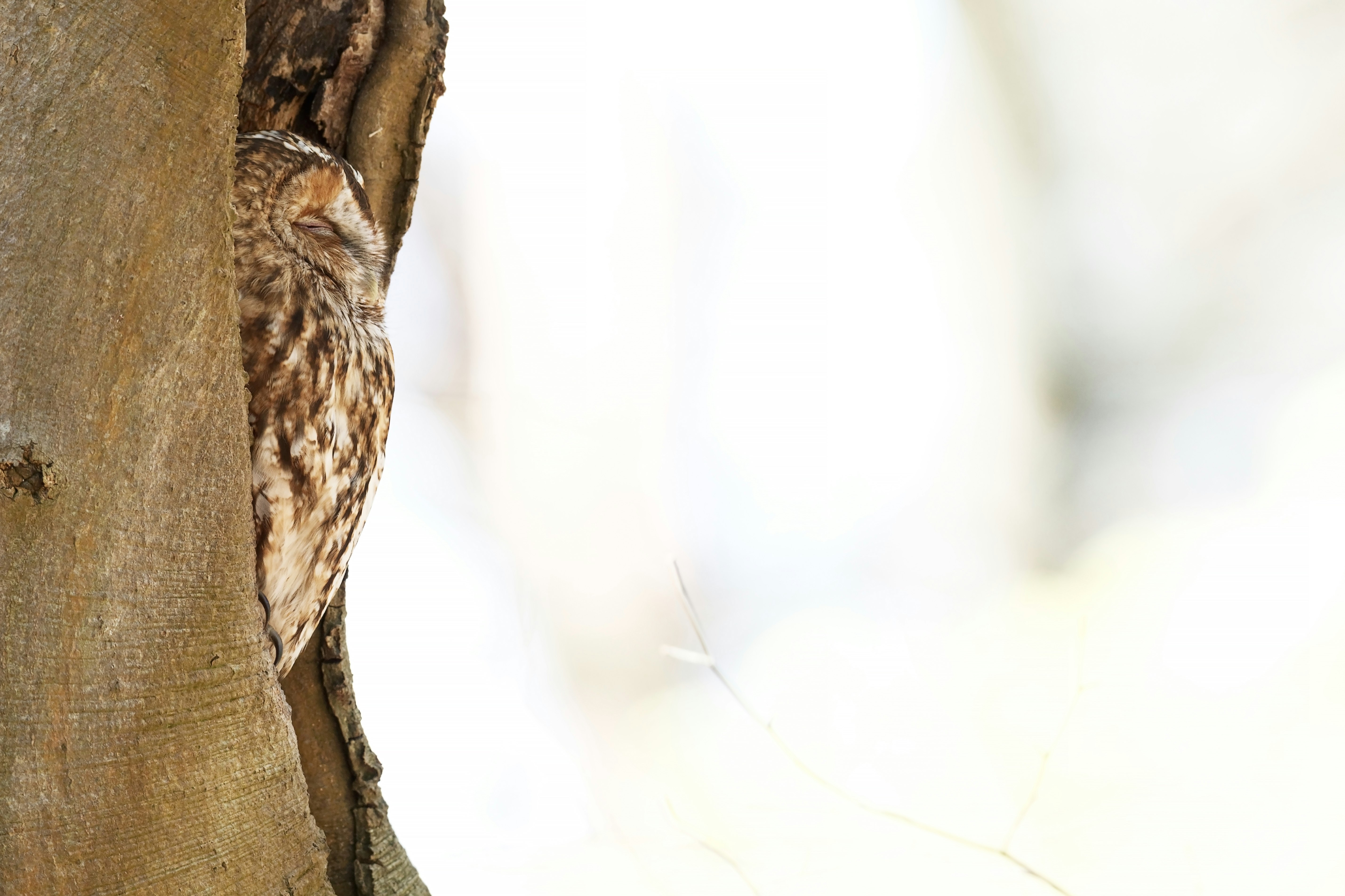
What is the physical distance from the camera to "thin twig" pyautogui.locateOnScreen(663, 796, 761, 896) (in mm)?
1408

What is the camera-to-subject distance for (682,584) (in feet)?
5.63

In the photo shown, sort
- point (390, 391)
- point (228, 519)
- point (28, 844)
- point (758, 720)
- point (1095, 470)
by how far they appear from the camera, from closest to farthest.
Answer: point (28, 844) → point (228, 519) → point (390, 391) → point (758, 720) → point (1095, 470)

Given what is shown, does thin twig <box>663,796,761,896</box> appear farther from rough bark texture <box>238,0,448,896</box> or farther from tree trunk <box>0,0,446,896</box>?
tree trunk <box>0,0,446,896</box>

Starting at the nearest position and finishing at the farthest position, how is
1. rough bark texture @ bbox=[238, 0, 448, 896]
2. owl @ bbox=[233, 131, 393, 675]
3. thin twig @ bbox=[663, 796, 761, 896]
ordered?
owl @ bbox=[233, 131, 393, 675] → rough bark texture @ bbox=[238, 0, 448, 896] → thin twig @ bbox=[663, 796, 761, 896]

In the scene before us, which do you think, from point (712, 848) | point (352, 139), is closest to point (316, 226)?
point (352, 139)

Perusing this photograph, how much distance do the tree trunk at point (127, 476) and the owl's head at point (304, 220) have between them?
0.59ft

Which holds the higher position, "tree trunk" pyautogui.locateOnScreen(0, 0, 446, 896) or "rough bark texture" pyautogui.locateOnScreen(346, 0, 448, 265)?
"rough bark texture" pyautogui.locateOnScreen(346, 0, 448, 265)

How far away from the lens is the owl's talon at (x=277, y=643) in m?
0.97

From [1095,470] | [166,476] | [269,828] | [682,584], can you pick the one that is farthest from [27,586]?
[1095,470]

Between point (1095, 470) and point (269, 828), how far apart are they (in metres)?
1.42

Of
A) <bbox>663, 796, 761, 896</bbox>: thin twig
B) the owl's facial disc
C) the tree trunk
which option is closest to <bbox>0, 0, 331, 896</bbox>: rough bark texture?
the tree trunk

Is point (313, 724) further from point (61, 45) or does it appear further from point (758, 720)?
point (61, 45)

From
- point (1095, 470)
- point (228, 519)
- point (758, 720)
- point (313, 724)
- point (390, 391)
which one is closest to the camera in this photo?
point (228, 519)

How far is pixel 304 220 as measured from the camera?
1034mm
